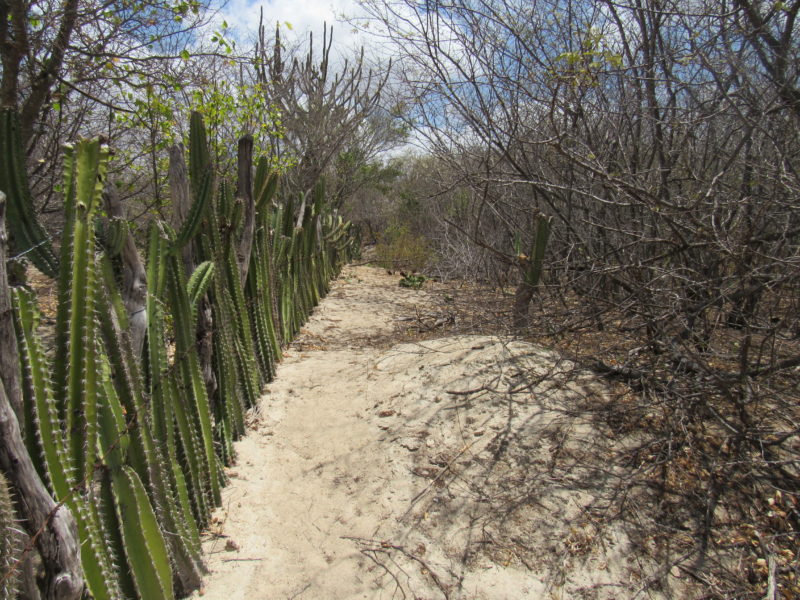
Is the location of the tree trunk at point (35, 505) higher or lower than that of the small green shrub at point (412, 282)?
higher

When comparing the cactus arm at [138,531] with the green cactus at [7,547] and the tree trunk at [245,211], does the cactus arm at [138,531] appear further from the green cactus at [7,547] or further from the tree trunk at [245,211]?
the tree trunk at [245,211]

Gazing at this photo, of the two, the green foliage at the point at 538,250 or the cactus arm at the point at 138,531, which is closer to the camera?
the cactus arm at the point at 138,531

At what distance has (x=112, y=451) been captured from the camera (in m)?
1.78

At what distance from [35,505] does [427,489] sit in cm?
197

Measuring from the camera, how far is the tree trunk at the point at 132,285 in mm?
2106

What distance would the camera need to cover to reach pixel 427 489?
2980 mm

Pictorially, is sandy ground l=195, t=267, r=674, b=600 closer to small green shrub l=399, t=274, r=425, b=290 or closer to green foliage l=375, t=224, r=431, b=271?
small green shrub l=399, t=274, r=425, b=290

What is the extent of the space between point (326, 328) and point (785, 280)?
185 inches

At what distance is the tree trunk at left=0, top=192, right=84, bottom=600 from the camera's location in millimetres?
1358

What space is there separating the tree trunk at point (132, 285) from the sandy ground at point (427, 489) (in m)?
1.06

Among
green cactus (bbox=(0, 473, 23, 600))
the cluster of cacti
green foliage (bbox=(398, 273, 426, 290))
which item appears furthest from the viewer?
green foliage (bbox=(398, 273, 426, 290))

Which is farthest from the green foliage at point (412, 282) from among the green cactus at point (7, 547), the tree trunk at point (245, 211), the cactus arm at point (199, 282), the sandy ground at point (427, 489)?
the green cactus at point (7, 547)

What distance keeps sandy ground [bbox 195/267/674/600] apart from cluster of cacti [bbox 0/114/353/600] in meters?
0.29

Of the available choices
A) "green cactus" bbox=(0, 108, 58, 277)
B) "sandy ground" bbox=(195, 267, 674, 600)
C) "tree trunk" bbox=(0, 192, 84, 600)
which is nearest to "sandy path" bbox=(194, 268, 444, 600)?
"sandy ground" bbox=(195, 267, 674, 600)
